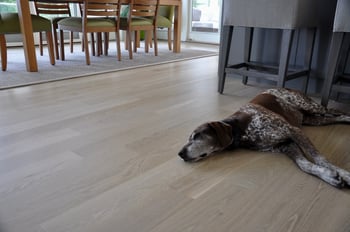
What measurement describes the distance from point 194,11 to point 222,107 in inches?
180

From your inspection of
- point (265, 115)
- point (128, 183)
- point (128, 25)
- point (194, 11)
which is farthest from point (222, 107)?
point (194, 11)

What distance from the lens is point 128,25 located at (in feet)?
12.9

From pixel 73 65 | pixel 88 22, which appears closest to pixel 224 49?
pixel 88 22

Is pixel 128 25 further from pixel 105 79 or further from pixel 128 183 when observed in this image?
pixel 128 183

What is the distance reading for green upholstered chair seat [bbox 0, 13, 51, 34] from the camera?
2896 millimetres

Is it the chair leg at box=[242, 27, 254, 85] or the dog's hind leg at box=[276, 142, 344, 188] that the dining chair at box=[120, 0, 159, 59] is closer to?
the chair leg at box=[242, 27, 254, 85]

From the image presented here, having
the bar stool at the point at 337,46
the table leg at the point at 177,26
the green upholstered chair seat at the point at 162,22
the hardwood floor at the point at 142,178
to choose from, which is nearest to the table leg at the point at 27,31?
the hardwood floor at the point at 142,178

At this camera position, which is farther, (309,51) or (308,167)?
(309,51)

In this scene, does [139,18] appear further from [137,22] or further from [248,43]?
[248,43]

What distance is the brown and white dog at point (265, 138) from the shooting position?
1284 mm

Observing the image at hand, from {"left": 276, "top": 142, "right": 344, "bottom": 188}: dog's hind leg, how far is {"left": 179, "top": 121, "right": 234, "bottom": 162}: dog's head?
0.32 metres

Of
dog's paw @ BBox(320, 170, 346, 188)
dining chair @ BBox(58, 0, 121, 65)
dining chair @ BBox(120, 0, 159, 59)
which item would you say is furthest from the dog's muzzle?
dining chair @ BBox(120, 0, 159, 59)

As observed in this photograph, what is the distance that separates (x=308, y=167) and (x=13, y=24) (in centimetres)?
289

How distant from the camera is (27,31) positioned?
2941 millimetres
